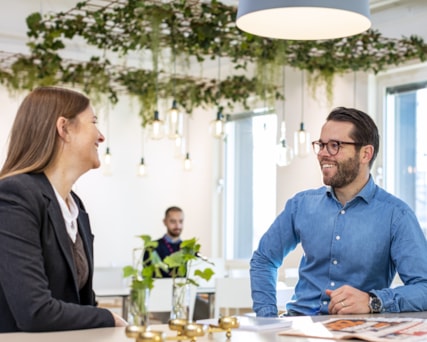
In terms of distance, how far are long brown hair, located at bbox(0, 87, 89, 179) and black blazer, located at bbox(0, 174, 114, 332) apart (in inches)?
2.6

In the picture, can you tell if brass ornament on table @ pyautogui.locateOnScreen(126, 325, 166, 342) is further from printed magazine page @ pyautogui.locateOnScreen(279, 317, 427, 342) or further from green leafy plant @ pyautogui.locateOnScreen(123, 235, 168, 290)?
printed magazine page @ pyautogui.locateOnScreen(279, 317, 427, 342)

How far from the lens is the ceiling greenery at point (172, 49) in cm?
737

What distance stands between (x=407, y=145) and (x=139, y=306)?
7450 millimetres

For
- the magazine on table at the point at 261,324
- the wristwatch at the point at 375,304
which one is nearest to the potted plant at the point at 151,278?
the magazine on table at the point at 261,324

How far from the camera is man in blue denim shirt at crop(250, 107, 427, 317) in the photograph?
130 inches

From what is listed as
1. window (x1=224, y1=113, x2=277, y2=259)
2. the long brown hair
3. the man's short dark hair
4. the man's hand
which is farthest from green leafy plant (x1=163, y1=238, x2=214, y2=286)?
window (x1=224, y1=113, x2=277, y2=259)

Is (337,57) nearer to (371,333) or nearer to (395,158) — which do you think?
(395,158)

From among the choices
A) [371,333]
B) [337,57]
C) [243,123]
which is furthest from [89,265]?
[243,123]

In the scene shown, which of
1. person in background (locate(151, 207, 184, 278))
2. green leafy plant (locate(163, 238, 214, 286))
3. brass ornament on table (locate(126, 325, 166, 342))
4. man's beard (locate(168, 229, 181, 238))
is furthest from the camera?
man's beard (locate(168, 229, 181, 238))

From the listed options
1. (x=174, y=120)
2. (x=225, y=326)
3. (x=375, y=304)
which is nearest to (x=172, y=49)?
(x=174, y=120)

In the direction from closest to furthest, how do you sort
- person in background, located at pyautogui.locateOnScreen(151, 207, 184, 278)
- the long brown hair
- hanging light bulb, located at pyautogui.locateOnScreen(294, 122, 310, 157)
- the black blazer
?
the black blazer
the long brown hair
hanging light bulb, located at pyautogui.locateOnScreen(294, 122, 310, 157)
person in background, located at pyautogui.locateOnScreen(151, 207, 184, 278)

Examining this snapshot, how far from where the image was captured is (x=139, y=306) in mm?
1982

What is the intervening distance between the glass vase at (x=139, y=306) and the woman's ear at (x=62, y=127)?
2.84ft

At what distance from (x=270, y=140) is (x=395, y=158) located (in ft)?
6.31
